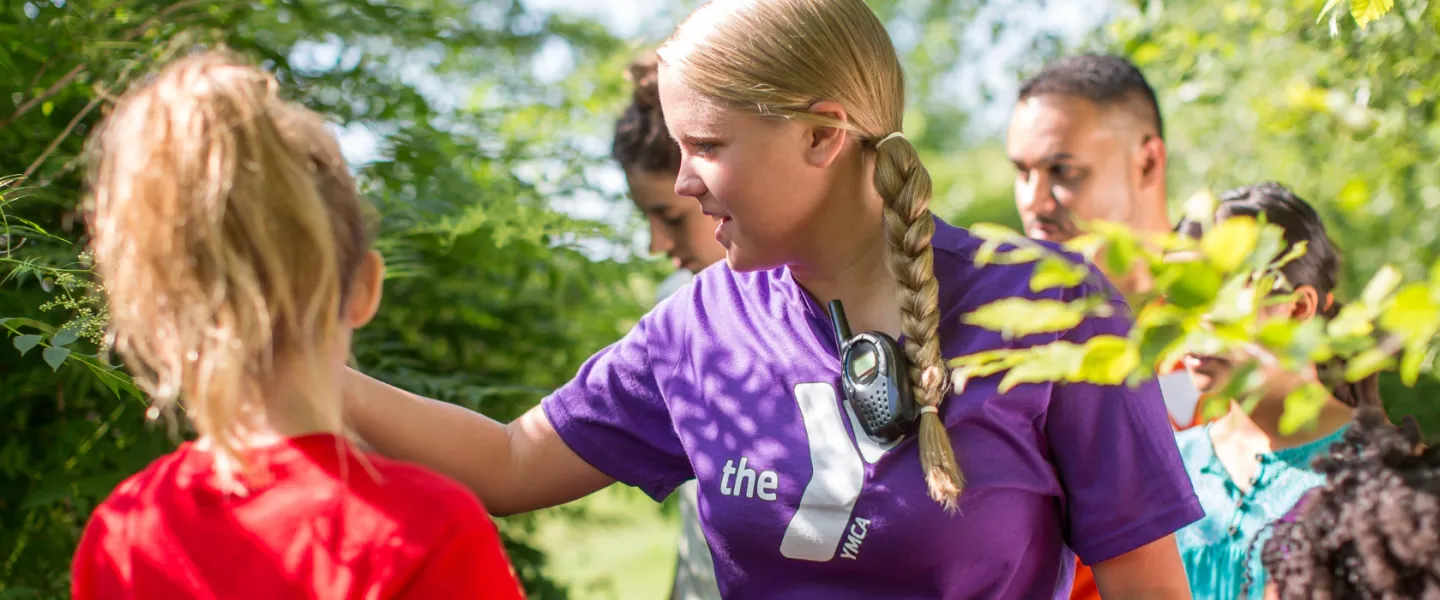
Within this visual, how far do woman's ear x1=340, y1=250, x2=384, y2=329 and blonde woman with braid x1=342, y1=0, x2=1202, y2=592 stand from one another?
0.41m

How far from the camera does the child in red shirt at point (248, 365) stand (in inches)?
55.6

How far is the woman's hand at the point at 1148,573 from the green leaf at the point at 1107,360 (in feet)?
2.38

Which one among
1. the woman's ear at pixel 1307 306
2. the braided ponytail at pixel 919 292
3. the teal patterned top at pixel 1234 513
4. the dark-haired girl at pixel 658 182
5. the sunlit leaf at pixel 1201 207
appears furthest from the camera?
the dark-haired girl at pixel 658 182

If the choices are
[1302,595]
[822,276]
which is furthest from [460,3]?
[1302,595]

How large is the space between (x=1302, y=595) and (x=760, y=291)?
101cm

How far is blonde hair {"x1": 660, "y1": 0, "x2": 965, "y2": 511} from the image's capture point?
194 cm

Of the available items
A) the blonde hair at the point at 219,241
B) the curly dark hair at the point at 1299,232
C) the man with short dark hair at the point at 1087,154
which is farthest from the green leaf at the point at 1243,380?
the man with short dark hair at the point at 1087,154

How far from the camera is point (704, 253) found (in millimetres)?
3510

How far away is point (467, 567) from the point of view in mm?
1458

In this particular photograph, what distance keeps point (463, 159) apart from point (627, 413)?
1.90 m

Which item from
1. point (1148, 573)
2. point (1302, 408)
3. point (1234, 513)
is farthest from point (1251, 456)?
point (1302, 408)

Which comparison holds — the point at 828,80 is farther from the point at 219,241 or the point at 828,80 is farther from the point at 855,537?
the point at 219,241

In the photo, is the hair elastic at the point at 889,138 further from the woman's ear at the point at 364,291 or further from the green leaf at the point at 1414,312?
the green leaf at the point at 1414,312

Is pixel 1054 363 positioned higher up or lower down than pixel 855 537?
higher up
